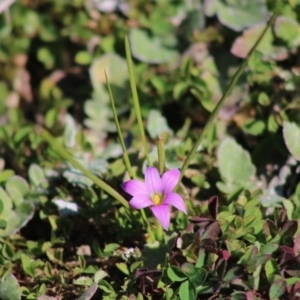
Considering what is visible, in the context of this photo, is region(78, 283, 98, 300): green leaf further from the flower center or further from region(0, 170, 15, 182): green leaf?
region(0, 170, 15, 182): green leaf

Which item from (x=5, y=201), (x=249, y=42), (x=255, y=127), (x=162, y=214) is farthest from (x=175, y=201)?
(x=249, y=42)

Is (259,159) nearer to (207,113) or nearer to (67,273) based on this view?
(207,113)

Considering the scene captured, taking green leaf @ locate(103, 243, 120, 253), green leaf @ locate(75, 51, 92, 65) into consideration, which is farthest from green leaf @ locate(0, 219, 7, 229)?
green leaf @ locate(75, 51, 92, 65)

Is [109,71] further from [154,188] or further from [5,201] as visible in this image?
[154,188]

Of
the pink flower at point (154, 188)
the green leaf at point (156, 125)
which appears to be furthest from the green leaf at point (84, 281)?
the green leaf at point (156, 125)

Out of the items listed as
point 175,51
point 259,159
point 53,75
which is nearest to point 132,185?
point 259,159

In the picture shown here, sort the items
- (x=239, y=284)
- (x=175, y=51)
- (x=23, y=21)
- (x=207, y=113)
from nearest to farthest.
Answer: (x=239, y=284) → (x=207, y=113) → (x=175, y=51) → (x=23, y=21)

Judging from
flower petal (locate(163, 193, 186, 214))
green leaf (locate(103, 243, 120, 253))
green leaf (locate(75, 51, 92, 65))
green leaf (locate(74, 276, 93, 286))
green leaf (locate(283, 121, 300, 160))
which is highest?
green leaf (locate(75, 51, 92, 65))
